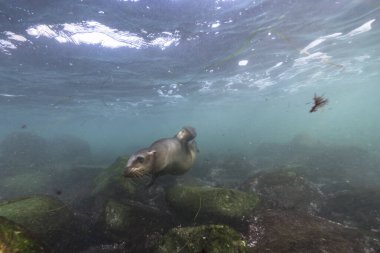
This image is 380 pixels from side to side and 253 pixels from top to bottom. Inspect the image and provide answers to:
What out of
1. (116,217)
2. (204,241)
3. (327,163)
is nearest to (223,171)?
(327,163)

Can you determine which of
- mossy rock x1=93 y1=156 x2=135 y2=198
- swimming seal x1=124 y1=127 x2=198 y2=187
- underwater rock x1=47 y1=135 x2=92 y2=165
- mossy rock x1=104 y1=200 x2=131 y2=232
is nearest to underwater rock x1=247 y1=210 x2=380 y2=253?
swimming seal x1=124 y1=127 x2=198 y2=187

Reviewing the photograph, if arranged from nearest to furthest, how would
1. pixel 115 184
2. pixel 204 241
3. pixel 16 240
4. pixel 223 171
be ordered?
pixel 16 240 < pixel 204 241 < pixel 115 184 < pixel 223 171

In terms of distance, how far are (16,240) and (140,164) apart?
1954 millimetres

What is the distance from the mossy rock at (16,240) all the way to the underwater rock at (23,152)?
20.0 metres

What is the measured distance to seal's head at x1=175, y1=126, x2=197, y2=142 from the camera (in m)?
6.10

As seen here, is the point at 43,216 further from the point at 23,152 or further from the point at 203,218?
the point at 23,152

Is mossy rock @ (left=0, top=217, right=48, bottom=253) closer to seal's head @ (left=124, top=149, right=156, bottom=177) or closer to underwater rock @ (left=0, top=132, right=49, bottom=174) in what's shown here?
seal's head @ (left=124, top=149, right=156, bottom=177)

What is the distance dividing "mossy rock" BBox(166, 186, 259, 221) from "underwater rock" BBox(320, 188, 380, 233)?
13.0ft

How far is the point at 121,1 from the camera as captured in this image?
10266 mm

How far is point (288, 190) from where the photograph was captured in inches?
343

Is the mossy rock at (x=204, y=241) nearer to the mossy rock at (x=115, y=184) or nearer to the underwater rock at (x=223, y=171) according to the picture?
the mossy rock at (x=115, y=184)

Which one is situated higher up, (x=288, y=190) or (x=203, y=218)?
(x=203, y=218)

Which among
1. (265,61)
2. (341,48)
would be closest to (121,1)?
(265,61)

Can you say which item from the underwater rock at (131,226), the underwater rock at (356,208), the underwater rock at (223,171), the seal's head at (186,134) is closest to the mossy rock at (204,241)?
the underwater rock at (131,226)
